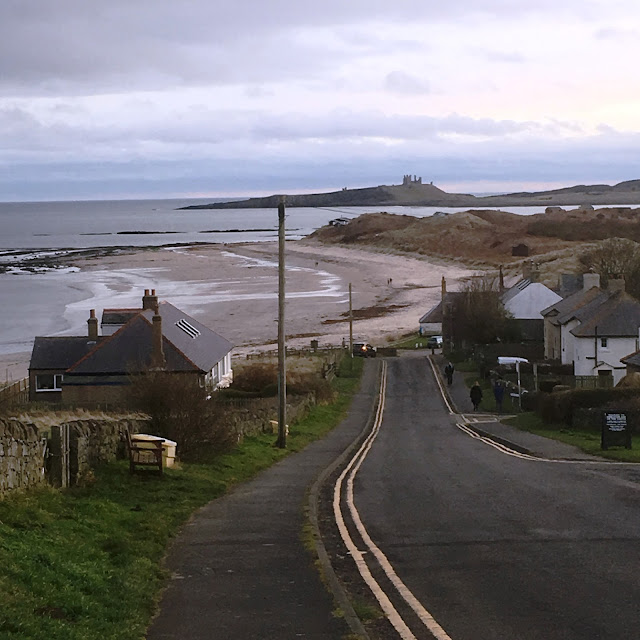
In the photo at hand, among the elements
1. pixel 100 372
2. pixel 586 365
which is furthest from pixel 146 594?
pixel 586 365

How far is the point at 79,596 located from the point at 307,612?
83.4 inches

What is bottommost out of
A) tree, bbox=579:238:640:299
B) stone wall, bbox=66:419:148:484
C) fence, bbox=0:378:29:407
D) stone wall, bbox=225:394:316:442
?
fence, bbox=0:378:29:407

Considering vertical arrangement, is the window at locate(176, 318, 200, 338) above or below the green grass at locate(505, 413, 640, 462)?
above

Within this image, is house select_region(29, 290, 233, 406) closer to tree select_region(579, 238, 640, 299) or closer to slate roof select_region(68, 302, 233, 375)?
slate roof select_region(68, 302, 233, 375)

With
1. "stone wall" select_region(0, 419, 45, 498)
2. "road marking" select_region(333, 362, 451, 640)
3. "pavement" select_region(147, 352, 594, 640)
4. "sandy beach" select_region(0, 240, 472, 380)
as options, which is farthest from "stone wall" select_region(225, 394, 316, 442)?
"sandy beach" select_region(0, 240, 472, 380)

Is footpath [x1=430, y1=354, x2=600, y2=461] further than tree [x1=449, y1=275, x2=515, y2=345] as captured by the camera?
No

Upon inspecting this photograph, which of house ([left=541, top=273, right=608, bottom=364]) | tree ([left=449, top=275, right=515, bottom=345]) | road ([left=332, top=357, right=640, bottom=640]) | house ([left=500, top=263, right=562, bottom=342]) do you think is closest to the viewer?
road ([left=332, top=357, right=640, bottom=640])

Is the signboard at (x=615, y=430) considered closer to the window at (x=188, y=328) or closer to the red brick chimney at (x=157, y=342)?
the red brick chimney at (x=157, y=342)

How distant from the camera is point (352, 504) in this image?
52.4 ft

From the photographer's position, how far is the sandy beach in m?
80.6

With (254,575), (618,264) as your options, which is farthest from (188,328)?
(618,264)

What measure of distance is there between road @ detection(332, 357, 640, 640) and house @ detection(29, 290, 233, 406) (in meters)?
17.8

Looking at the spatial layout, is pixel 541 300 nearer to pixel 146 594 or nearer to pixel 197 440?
pixel 197 440

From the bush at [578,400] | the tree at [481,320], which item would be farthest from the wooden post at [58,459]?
the tree at [481,320]
